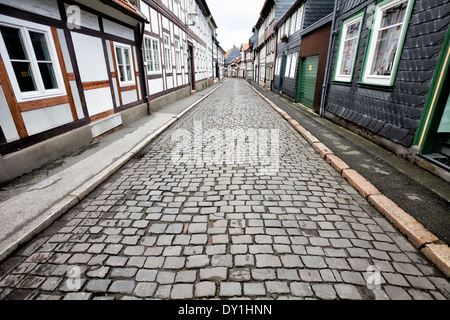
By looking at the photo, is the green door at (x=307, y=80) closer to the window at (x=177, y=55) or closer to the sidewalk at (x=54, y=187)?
the window at (x=177, y=55)

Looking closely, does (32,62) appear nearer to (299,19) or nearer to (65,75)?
(65,75)

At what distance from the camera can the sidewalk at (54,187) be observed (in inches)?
109

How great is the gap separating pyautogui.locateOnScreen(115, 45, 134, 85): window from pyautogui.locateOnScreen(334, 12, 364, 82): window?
7.76 m

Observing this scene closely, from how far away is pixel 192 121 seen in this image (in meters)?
8.89

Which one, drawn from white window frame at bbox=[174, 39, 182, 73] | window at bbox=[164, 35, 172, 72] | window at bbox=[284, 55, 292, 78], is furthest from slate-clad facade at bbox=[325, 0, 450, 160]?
white window frame at bbox=[174, 39, 182, 73]

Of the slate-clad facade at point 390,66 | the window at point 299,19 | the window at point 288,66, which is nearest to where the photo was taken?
the slate-clad facade at point 390,66

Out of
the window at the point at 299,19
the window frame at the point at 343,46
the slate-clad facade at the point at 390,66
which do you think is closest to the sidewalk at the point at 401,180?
the slate-clad facade at the point at 390,66

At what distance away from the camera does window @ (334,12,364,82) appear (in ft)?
22.2

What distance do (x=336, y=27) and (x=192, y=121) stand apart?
6.49 m

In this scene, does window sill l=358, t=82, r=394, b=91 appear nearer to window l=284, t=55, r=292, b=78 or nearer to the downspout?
the downspout

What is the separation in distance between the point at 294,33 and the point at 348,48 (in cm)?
784

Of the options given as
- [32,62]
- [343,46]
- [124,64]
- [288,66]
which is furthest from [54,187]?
[288,66]
